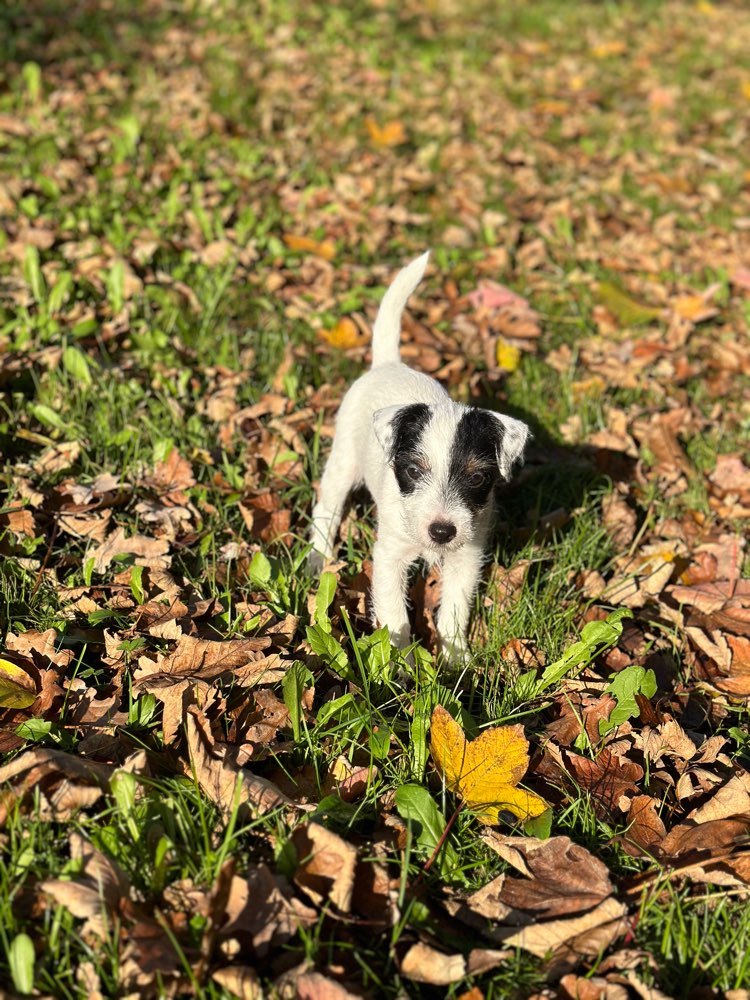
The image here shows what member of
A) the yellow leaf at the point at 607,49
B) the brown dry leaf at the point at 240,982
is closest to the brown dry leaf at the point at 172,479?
the brown dry leaf at the point at 240,982

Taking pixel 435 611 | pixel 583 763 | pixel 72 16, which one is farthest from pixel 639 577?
pixel 72 16

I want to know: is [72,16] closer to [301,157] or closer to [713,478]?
[301,157]

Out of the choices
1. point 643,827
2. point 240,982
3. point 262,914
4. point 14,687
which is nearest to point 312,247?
point 14,687

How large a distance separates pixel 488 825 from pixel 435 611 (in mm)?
1493

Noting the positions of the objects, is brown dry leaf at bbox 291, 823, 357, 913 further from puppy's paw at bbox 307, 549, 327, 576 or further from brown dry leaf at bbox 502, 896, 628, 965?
puppy's paw at bbox 307, 549, 327, 576

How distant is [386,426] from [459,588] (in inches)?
31.9

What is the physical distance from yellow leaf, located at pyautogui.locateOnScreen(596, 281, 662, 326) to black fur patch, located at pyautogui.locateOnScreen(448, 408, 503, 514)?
11.2 feet

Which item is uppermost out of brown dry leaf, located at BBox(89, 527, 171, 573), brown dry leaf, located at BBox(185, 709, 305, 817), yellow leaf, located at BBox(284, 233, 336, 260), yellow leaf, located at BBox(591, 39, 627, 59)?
yellow leaf, located at BBox(591, 39, 627, 59)

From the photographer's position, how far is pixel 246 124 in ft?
29.0

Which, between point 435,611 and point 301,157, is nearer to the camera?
point 435,611

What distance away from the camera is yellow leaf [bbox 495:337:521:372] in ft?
19.9

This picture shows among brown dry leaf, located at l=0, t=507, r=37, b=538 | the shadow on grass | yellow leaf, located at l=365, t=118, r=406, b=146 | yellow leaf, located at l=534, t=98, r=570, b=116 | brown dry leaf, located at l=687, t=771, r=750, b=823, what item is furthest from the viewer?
yellow leaf, located at l=534, t=98, r=570, b=116

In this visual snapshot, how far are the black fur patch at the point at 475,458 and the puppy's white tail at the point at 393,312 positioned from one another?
41.5 inches

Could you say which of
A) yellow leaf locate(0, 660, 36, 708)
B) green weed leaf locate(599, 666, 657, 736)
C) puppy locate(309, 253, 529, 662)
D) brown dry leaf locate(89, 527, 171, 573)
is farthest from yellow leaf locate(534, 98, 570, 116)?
yellow leaf locate(0, 660, 36, 708)
